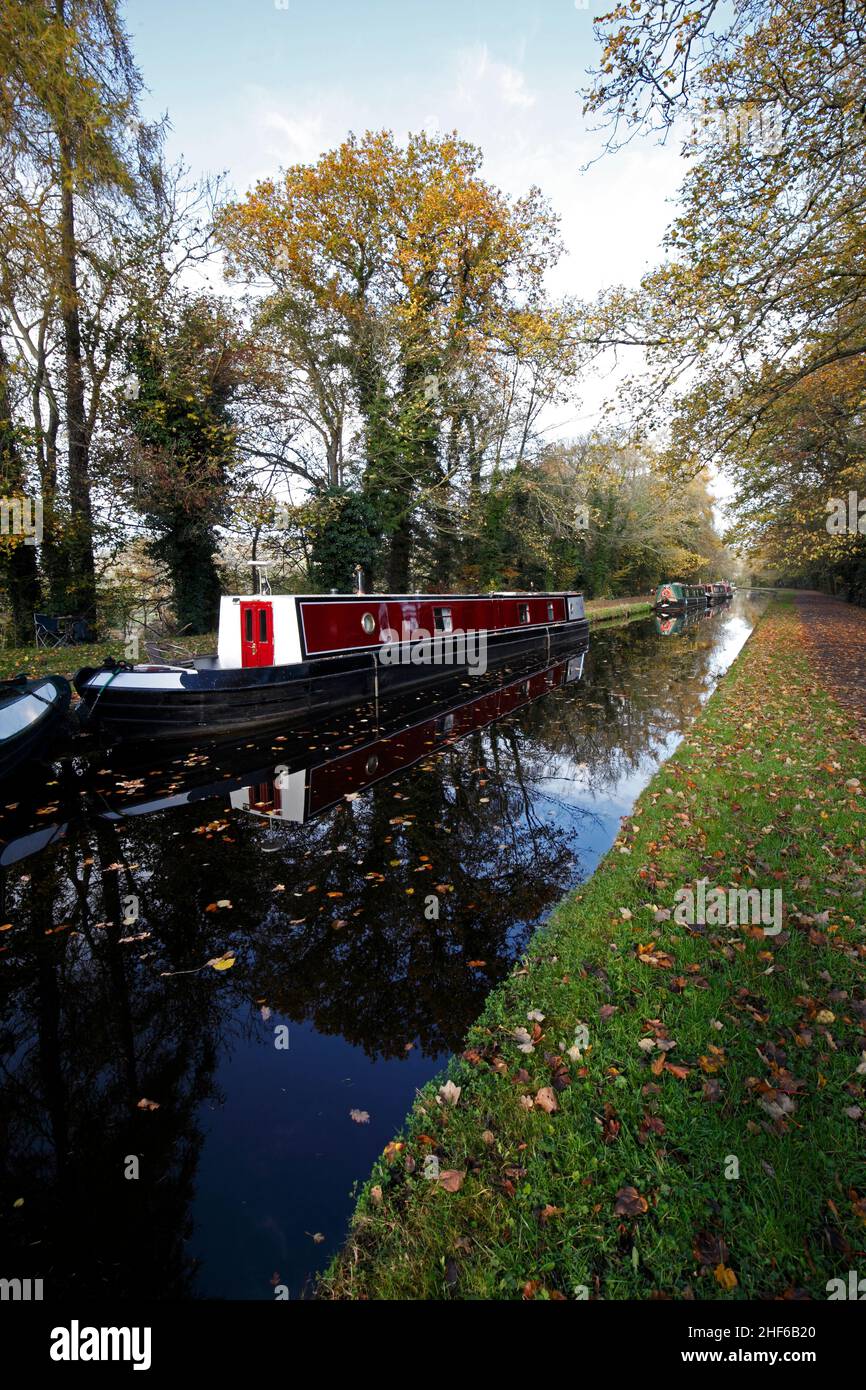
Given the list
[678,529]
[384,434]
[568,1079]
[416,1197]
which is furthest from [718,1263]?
[678,529]

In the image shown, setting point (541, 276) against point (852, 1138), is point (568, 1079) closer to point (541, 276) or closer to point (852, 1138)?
point (852, 1138)

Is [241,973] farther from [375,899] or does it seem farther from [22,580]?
[22,580]

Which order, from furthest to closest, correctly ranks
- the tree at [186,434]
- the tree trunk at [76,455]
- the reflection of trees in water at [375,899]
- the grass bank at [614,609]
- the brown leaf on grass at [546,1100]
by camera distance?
the grass bank at [614,609], the tree at [186,434], the tree trunk at [76,455], the reflection of trees in water at [375,899], the brown leaf on grass at [546,1100]

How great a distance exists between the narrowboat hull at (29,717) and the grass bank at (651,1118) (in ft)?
22.7

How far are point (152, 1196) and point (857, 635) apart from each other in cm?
2278

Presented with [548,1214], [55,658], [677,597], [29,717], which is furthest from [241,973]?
[677,597]

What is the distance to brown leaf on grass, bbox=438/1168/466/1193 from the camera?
218 cm

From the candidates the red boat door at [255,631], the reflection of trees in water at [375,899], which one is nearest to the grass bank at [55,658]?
the red boat door at [255,631]

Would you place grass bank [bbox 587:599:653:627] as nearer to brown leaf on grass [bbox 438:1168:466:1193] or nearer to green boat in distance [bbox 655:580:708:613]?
green boat in distance [bbox 655:580:708:613]

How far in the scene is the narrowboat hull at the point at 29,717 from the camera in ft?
23.0

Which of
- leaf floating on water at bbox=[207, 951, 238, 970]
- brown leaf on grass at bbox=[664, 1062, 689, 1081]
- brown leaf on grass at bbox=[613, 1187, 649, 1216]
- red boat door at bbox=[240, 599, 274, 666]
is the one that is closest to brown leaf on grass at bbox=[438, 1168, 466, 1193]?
brown leaf on grass at bbox=[613, 1187, 649, 1216]

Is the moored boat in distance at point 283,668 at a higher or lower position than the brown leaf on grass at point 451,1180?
higher

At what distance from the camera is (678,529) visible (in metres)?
36.8

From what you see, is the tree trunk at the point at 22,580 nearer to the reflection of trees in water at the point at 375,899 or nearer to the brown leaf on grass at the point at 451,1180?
the reflection of trees in water at the point at 375,899
